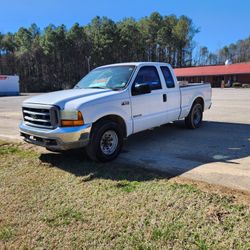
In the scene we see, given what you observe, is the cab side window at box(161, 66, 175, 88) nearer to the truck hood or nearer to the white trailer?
the truck hood

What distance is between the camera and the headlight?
495 cm

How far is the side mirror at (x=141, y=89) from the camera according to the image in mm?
6023

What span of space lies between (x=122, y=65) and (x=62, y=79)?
217 ft

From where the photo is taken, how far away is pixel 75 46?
67.2 meters

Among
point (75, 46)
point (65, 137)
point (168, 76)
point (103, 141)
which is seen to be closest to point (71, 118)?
point (65, 137)

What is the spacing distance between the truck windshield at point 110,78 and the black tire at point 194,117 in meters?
2.78

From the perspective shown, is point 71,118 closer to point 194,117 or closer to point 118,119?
point 118,119

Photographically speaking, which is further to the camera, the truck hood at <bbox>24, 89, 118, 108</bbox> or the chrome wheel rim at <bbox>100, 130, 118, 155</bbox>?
the chrome wheel rim at <bbox>100, 130, 118, 155</bbox>

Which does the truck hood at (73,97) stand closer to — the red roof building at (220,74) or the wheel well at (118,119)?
the wheel well at (118,119)

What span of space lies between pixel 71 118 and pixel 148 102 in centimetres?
206

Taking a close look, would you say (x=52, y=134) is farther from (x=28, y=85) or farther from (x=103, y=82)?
(x=28, y=85)

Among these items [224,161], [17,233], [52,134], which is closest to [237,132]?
[224,161]

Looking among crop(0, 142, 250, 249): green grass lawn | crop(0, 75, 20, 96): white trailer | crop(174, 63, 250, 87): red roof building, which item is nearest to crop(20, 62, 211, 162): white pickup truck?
crop(0, 142, 250, 249): green grass lawn

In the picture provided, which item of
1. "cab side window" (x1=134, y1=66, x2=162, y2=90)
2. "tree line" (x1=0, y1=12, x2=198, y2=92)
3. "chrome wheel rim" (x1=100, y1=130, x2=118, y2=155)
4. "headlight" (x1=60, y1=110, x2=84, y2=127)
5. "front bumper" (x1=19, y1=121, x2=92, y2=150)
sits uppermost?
"tree line" (x1=0, y1=12, x2=198, y2=92)
